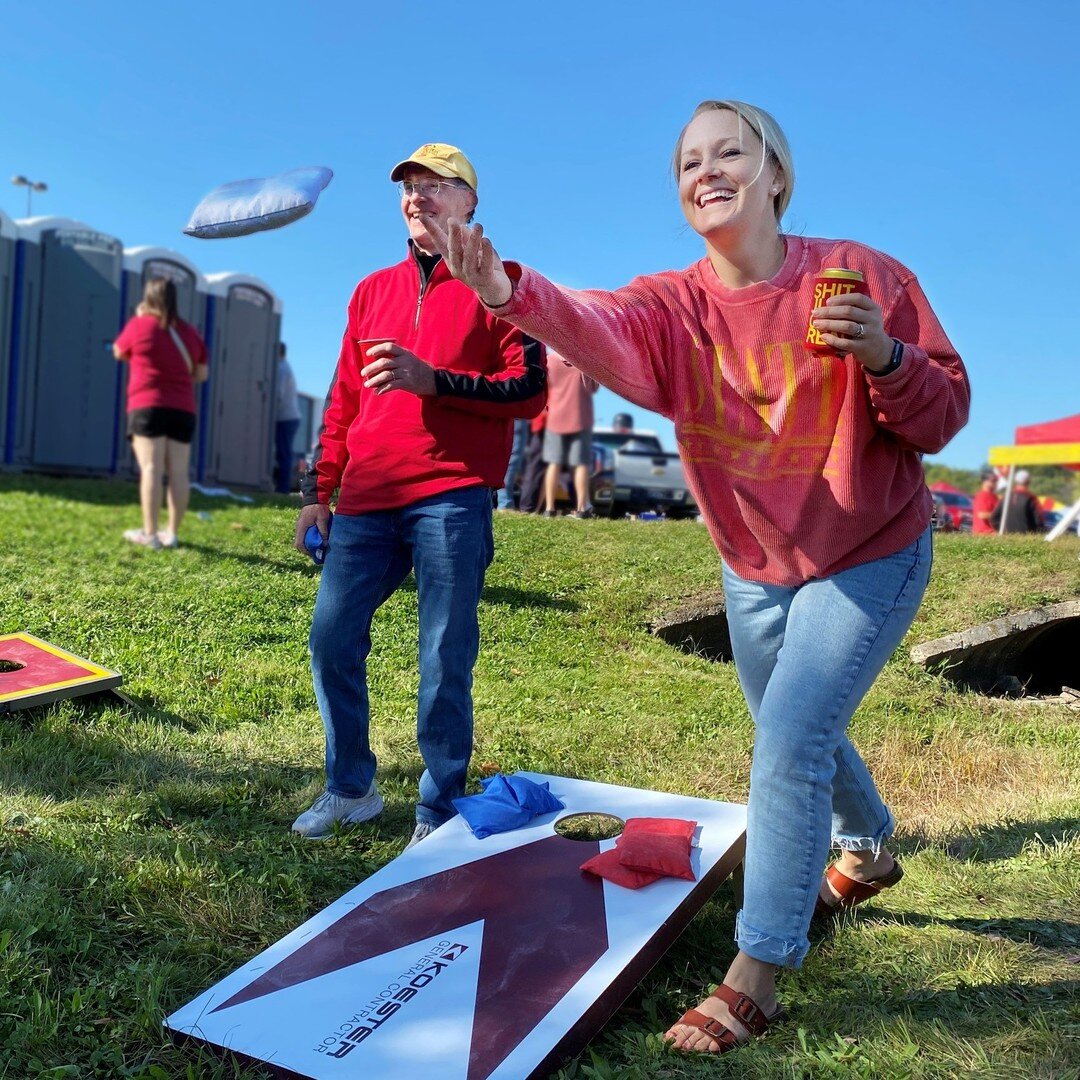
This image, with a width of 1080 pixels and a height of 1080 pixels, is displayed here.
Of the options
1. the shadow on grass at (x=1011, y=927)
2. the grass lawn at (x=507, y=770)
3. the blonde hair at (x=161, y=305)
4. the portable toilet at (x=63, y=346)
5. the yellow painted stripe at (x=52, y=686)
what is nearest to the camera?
the grass lawn at (x=507, y=770)

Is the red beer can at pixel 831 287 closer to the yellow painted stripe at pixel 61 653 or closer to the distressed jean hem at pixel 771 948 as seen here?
the distressed jean hem at pixel 771 948

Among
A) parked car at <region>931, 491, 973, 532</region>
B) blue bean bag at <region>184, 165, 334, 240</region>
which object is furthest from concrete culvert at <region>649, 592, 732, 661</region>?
parked car at <region>931, 491, 973, 532</region>

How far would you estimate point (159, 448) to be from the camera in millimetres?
7711

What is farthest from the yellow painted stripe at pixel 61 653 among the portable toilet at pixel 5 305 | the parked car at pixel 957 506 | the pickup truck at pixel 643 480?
the parked car at pixel 957 506

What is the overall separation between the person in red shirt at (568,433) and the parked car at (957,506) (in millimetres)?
13637

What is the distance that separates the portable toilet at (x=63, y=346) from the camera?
13469 mm

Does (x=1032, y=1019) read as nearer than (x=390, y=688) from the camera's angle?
Yes

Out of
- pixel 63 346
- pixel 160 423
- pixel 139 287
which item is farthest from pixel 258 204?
pixel 139 287

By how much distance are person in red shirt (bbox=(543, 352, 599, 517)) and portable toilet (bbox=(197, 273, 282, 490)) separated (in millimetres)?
7117

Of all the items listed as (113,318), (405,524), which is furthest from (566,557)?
(113,318)

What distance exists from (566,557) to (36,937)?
5.31 meters

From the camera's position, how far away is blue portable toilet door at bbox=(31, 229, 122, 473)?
13719mm

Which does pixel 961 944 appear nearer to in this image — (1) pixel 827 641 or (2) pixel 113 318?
(1) pixel 827 641

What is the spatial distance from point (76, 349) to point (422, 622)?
40.4 ft
